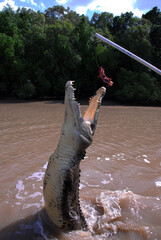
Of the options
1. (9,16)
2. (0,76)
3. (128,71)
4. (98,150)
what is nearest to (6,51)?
(0,76)

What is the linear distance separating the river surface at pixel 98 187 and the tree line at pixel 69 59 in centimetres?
1206

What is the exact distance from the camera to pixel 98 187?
355 cm

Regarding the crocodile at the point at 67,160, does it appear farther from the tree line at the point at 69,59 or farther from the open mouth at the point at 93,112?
the tree line at the point at 69,59

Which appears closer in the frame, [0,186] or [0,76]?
[0,186]

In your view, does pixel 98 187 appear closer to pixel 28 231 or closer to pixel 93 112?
pixel 28 231

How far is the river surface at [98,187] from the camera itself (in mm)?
2516

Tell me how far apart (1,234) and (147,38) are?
62.0 ft

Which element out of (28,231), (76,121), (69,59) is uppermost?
(69,59)

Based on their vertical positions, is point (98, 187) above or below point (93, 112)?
below

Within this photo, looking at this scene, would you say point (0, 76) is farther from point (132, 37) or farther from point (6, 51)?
point (132, 37)

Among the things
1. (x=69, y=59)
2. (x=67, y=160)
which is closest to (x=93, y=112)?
(x=67, y=160)

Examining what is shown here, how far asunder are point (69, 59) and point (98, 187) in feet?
54.8

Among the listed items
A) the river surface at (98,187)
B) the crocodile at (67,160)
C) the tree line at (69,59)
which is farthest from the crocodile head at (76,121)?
the tree line at (69,59)

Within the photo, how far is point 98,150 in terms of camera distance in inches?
204
